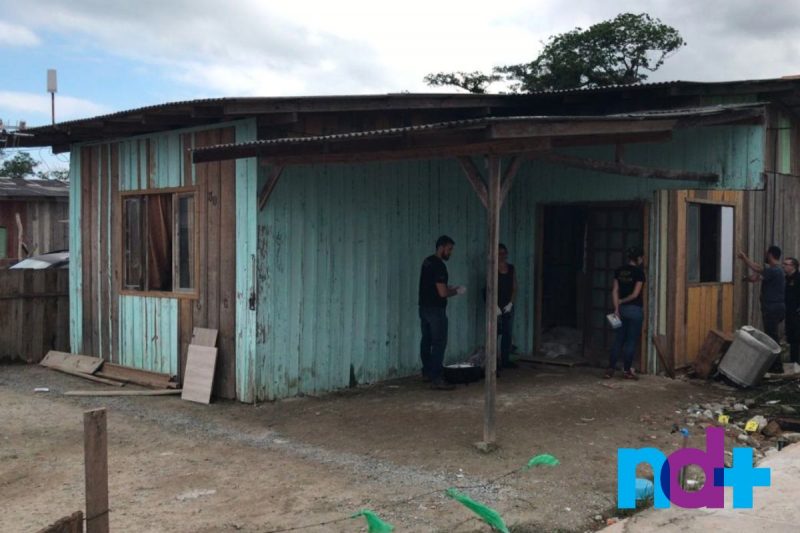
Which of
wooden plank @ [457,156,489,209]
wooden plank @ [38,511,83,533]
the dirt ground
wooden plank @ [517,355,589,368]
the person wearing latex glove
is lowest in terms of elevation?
the dirt ground

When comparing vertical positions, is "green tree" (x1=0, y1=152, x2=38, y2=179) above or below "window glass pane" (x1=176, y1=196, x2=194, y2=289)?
above

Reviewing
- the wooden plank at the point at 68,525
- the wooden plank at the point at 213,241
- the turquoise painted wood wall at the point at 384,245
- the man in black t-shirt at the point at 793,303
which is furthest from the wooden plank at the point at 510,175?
the man in black t-shirt at the point at 793,303

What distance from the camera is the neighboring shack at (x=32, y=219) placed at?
19734 millimetres

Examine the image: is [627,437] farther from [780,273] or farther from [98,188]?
[98,188]

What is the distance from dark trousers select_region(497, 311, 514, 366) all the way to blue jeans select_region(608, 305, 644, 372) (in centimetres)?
144

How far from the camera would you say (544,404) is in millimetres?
8062

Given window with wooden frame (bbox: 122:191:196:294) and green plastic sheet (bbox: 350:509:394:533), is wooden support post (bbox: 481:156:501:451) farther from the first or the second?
window with wooden frame (bbox: 122:191:196:294)

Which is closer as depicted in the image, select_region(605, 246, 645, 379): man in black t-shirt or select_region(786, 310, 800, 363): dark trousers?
select_region(605, 246, 645, 379): man in black t-shirt

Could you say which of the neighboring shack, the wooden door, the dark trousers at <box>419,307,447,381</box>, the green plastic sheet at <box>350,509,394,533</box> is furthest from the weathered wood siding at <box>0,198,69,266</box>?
the green plastic sheet at <box>350,509,394,533</box>

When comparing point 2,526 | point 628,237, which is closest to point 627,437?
point 628,237

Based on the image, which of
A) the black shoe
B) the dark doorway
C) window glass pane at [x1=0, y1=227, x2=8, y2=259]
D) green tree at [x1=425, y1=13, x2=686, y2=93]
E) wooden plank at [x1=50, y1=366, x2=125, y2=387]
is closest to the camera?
the black shoe

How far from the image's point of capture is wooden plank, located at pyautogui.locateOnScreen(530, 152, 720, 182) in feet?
24.5

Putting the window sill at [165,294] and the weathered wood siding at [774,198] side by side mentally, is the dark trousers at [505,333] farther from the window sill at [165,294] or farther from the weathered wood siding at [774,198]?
the window sill at [165,294]

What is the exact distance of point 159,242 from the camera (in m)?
9.30
